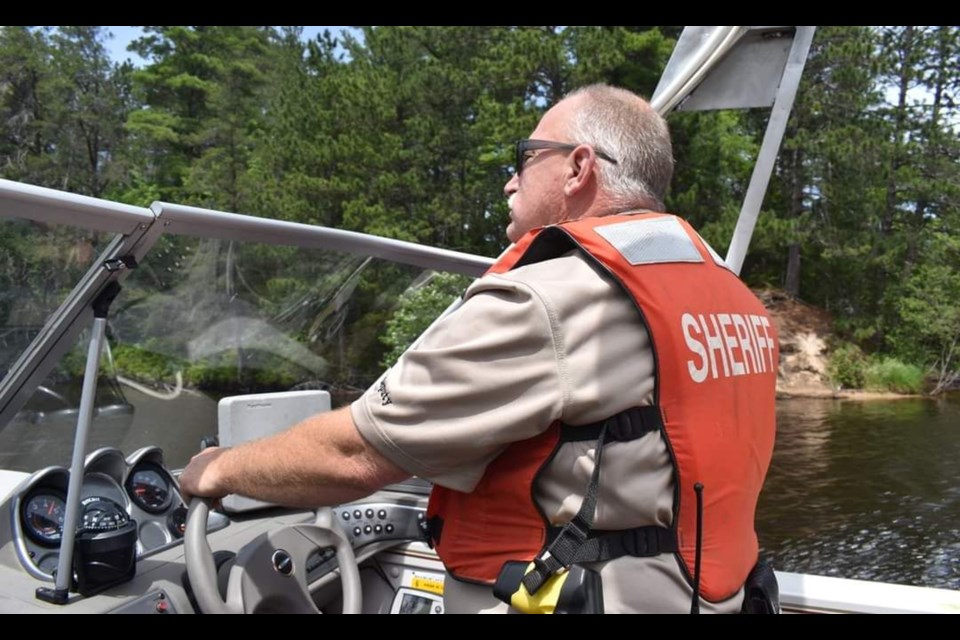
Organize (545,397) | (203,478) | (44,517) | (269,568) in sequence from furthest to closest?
(44,517) < (269,568) < (203,478) < (545,397)

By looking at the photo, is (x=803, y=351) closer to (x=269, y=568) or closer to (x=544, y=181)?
(x=544, y=181)

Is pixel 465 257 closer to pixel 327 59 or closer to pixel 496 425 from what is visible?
pixel 496 425

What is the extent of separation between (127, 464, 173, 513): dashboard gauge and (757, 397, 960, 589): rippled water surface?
945 cm

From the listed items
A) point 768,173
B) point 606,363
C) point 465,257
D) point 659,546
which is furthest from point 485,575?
point 768,173

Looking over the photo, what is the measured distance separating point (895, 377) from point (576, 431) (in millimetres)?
26192

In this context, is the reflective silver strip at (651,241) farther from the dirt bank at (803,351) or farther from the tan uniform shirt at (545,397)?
the dirt bank at (803,351)

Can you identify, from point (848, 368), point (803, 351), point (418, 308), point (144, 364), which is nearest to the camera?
point (144, 364)

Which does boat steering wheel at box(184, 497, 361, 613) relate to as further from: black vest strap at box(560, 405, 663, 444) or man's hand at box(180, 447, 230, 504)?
black vest strap at box(560, 405, 663, 444)

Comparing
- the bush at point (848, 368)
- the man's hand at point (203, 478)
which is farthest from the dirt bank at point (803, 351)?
the man's hand at point (203, 478)

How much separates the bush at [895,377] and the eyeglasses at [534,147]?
2573cm

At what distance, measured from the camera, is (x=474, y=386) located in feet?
5.00

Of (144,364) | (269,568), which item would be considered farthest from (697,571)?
(144,364)

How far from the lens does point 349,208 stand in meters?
23.6

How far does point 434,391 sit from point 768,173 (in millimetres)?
2424
